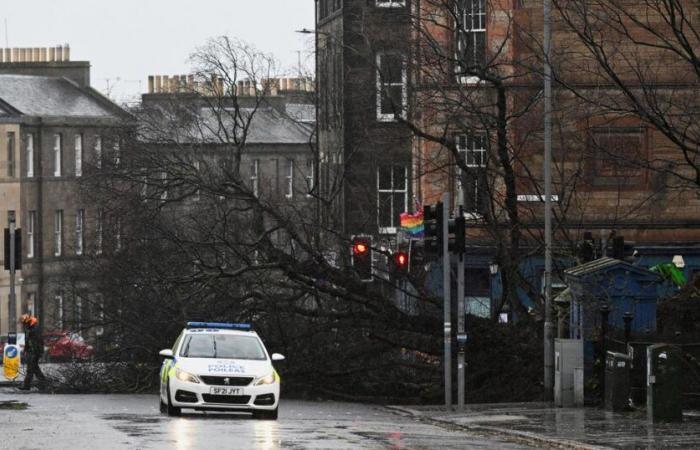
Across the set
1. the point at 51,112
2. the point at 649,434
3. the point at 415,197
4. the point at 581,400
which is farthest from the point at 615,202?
the point at 51,112

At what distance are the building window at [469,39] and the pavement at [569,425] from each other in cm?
697

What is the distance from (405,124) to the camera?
1478 inches

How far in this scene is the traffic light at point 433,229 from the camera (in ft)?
107

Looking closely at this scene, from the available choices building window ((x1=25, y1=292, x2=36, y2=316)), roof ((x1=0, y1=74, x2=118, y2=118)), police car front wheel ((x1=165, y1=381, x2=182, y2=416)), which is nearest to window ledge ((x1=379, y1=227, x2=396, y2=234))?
police car front wheel ((x1=165, y1=381, x2=182, y2=416))

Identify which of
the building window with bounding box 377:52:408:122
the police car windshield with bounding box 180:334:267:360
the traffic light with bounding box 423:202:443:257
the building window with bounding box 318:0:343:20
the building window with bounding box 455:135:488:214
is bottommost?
the police car windshield with bounding box 180:334:267:360

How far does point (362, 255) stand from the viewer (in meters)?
39.1

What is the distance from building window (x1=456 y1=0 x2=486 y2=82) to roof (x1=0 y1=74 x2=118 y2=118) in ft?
134

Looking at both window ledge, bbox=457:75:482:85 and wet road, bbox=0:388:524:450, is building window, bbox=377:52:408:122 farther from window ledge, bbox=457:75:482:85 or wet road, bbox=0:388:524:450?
wet road, bbox=0:388:524:450

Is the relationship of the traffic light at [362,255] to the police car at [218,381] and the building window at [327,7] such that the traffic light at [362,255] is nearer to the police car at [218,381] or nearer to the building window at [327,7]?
the police car at [218,381]

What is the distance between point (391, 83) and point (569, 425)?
634 inches

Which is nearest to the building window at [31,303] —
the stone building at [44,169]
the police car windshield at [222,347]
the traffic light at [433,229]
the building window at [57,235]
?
the stone building at [44,169]

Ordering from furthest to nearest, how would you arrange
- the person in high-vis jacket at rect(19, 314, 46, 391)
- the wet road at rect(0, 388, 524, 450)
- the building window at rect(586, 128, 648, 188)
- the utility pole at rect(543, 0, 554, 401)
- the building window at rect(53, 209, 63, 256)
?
the building window at rect(53, 209, 63, 256) < the building window at rect(586, 128, 648, 188) < the person in high-vis jacket at rect(19, 314, 46, 391) < the utility pole at rect(543, 0, 554, 401) < the wet road at rect(0, 388, 524, 450)

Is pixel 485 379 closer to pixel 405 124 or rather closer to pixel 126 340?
pixel 405 124

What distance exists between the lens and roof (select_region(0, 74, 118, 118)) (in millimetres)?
89000
